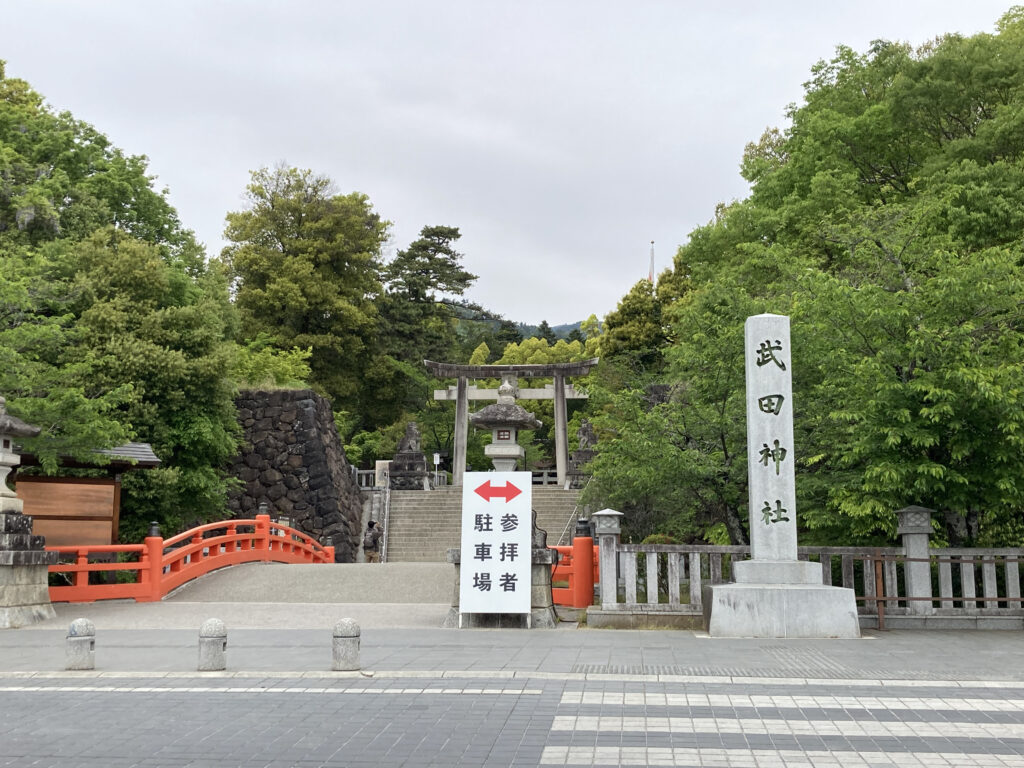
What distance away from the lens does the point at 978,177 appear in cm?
2008

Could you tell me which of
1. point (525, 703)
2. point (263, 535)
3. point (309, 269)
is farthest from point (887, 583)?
point (309, 269)

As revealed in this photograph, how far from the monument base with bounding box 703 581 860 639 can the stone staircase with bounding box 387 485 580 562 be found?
16.0 metres

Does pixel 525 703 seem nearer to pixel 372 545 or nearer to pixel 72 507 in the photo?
pixel 72 507

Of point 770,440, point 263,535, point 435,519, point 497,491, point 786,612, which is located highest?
point 770,440

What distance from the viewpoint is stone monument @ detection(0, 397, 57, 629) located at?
522 inches

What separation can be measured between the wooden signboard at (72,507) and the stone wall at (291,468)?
25.4 ft

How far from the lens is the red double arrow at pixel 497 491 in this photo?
1251 centimetres

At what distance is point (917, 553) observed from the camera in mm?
12367

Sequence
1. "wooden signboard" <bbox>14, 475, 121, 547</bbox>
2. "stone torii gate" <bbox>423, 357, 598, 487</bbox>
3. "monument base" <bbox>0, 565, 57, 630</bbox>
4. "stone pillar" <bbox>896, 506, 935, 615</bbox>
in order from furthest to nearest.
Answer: "stone torii gate" <bbox>423, 357, 598, 487</bbox> < "wooden signboard" <bbox>14, 475, 121, 547</bbox> < "monument base" <bbox>0, 565, 57, 630</bbox> < "stone pillar" <bbox>896, 506, 935, 615</bbox>

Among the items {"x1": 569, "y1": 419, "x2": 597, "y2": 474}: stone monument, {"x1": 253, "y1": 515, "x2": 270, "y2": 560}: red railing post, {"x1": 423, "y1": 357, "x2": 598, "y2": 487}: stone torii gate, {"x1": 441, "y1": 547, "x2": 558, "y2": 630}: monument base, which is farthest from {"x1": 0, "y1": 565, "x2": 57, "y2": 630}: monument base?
{"x1": 423, "y1": 357, "x2": 598, "y2": 487}: stone torii gate

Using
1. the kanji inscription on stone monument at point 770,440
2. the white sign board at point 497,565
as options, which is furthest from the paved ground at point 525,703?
the kanji inscription on stone monument at point 770,440

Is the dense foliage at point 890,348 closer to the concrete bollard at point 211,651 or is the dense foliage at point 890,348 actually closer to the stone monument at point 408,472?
the concrete bollard at point 211,651

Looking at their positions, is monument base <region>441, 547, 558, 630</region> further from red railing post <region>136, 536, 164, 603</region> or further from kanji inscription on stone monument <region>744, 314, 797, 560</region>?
red railing post <region>136, 536, 164, 603</region>

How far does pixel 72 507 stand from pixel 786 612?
14852 mm
